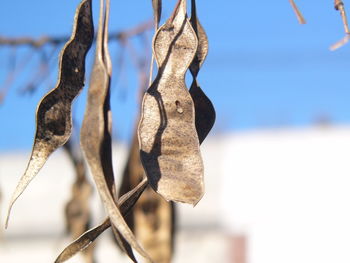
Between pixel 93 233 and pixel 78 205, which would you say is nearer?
pixel 93 233

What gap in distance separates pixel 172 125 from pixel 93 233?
0.16 m

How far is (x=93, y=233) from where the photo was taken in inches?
38.3

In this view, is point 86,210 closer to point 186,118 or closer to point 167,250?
point 167,250

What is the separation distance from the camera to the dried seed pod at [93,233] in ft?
3.11

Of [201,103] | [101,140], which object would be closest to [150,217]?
[201,103]

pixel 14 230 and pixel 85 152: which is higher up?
pixel 85 152

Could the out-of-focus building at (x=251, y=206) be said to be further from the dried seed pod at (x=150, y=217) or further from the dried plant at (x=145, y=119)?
the dried plant at (x=145, y=119)

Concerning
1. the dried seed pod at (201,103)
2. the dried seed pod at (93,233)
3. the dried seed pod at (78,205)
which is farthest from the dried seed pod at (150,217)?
the dried seed pod at (93,233)

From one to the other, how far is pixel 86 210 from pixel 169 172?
1.50 metres

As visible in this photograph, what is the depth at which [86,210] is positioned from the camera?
8.04 feet

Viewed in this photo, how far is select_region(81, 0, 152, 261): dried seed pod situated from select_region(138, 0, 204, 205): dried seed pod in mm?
84

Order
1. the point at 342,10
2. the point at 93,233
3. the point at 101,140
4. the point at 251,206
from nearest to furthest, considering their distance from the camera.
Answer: the point at 101,140
the point at 93,233
the point at 342,10
the point at 251,206

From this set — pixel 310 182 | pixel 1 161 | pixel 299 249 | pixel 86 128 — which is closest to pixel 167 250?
pixel 86 128

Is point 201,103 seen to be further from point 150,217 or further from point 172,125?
point 150,217
